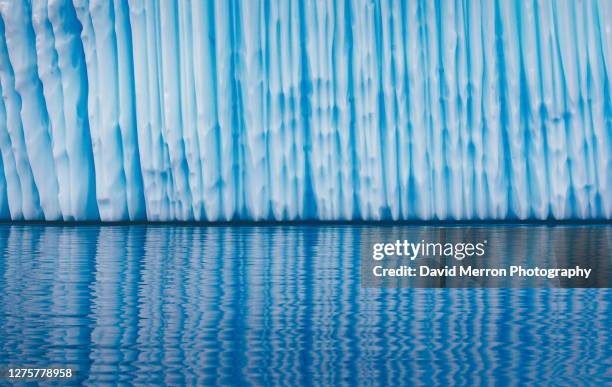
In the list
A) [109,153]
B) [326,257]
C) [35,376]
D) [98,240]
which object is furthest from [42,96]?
[35,376]

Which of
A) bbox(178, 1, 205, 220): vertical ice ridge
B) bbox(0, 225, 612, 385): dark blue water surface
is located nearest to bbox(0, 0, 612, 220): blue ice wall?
bbox(178, 1, 205, 220): vertical ice ridge

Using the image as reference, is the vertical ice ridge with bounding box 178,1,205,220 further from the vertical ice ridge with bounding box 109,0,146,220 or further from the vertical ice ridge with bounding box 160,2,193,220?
the vertical ice ridge with bounding box 109,0,146,220

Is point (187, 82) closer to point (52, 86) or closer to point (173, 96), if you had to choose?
point (173, 96)

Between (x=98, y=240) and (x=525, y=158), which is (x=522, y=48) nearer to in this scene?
(x=525, y=158)

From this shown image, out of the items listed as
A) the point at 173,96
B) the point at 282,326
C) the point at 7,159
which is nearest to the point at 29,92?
the point at 7,159

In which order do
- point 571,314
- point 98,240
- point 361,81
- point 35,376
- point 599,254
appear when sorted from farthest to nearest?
point 361,81, point 98,240, point 599,254, point 571,314, point 35,376
